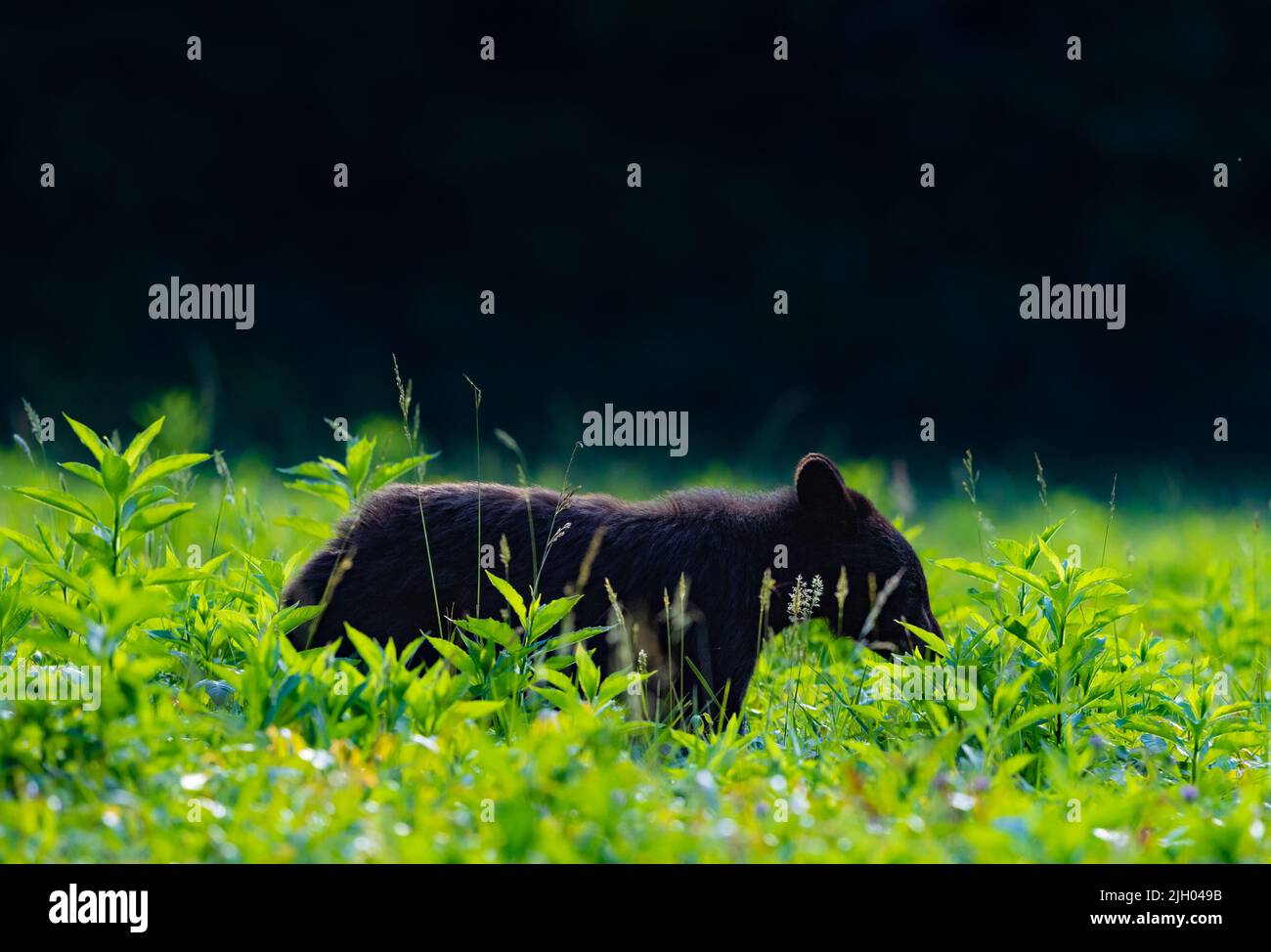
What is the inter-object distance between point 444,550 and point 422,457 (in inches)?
13.8

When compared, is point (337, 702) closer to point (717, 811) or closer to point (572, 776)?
point (572, 776)

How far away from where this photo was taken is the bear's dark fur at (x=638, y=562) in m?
5.02

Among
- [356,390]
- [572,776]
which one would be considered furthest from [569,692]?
[356,390]

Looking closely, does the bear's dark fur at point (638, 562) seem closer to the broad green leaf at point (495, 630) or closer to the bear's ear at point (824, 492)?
the bear's ear at point (824, 492)

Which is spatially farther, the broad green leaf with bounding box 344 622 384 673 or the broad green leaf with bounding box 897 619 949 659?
the broad green leaf with bounding box 897 619 949 659

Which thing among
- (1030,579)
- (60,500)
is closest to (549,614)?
(60,500)

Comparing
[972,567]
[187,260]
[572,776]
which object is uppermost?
[187,260]

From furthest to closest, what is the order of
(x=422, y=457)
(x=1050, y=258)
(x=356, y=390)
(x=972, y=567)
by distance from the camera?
(x=1050, y=258) → (x=356, y=390) → (x=422, y=457) → (x=972, y=567)

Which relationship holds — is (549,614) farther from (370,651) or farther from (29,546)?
(29,546)

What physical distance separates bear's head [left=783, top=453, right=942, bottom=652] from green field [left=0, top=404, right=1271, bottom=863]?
0.35 ft

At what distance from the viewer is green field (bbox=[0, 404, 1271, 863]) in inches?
122

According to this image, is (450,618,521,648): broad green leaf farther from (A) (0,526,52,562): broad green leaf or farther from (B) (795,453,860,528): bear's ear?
(B) (795,453,860,528): bear's ear

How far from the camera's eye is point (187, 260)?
16.7 meters
